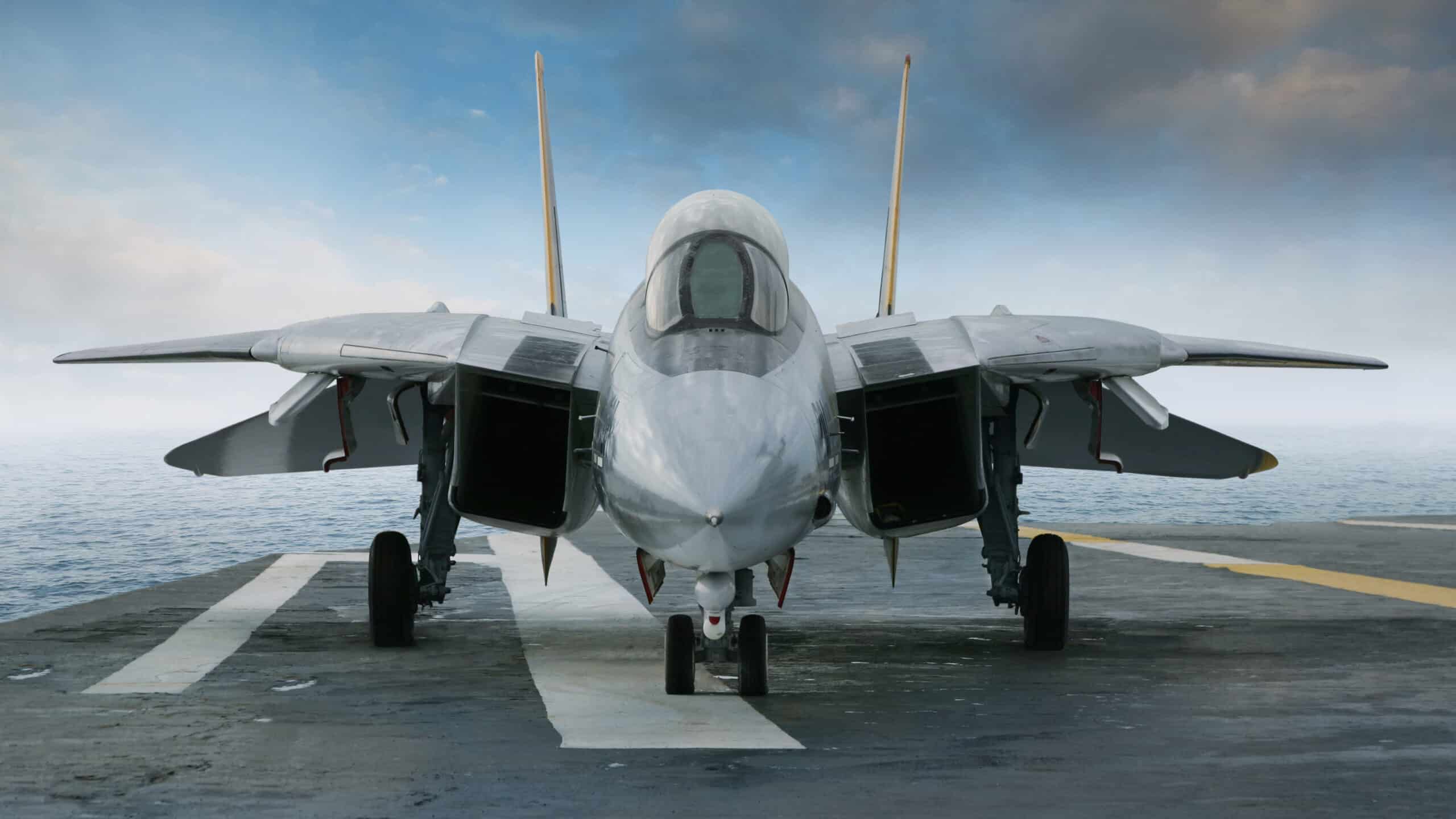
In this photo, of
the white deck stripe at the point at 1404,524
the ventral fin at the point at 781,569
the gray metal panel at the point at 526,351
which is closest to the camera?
the ventral fin at the point at 781,569

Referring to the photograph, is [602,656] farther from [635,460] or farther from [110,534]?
[110,534]

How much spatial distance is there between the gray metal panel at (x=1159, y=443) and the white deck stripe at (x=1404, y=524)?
45.3ft

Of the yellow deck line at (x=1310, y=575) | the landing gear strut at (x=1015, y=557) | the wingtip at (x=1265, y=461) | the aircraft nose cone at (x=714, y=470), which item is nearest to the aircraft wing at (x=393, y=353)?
the aircraft nose cone at (x=714, y=470)

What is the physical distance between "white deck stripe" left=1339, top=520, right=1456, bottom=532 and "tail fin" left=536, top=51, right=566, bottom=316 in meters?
17.5

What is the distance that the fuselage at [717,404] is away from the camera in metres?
4.64

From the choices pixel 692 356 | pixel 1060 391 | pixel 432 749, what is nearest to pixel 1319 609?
pixel 1060 391

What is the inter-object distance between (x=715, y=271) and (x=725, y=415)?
1091mm

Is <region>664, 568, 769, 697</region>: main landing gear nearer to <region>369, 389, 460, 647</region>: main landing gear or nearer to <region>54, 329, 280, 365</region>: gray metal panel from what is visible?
<region>369, 389, 460, 647</region>: main landing gear

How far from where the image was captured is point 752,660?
19.3 ft

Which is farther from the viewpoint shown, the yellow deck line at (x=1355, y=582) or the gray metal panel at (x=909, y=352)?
the yellow deck line at (x=1355, y=582)

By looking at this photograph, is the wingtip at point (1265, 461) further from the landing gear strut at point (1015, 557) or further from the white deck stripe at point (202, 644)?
the white deck stripe at point (202, 644)

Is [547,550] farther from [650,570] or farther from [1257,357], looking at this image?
[1257,357]

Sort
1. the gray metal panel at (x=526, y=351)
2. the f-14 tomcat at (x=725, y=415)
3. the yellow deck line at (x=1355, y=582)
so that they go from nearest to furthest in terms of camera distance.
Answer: the f-14 tomcat at (x=725, y=415), the gray metal panel at (x=526, y=351), the yellow deck line at (x=1355, y=582)

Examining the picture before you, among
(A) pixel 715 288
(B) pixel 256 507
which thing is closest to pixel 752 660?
(A) pixel 715 288
